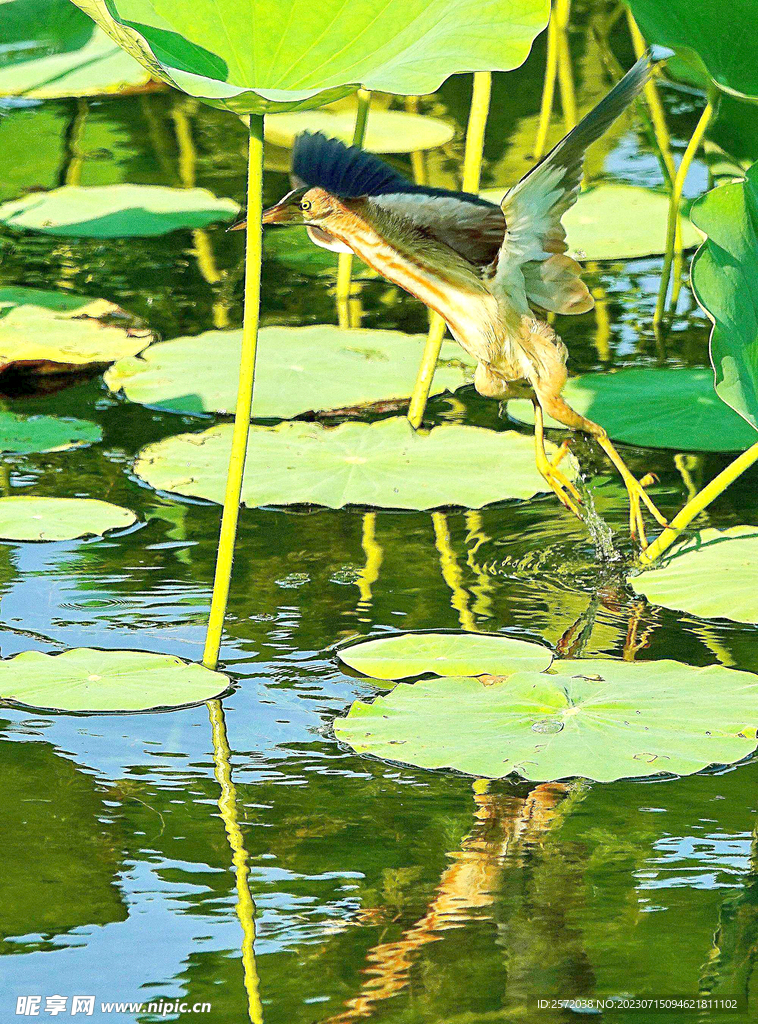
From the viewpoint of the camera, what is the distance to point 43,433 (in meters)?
3.25

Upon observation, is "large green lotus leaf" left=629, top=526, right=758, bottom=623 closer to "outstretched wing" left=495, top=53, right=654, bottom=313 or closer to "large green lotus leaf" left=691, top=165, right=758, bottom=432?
"large green lotus leaf" left=691, top=165, right=758, bottom=432

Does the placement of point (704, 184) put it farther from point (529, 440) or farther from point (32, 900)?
point (32, 900)

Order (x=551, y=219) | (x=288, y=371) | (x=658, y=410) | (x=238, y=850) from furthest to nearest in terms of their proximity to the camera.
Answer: (x=288, y=371), (x=658, y=410), (x=551, y=219), (x=238, y=850)

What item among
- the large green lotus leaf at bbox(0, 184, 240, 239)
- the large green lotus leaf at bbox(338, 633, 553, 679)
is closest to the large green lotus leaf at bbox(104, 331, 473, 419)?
the large green lotus leaf at bbox(0, 184, 240, 239)

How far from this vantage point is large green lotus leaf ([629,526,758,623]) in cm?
A: 239

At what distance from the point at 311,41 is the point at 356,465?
3.47 ft

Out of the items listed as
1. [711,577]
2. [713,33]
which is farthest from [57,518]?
[713,33]

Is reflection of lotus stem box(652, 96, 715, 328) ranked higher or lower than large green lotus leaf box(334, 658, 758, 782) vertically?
higher

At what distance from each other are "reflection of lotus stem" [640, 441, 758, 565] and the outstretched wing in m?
0.36

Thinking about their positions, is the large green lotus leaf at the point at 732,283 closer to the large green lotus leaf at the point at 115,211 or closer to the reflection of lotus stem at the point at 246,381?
the reflection of lotus stem at the point at 246,381

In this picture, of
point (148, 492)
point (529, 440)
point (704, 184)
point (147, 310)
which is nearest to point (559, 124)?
point (704, 184)

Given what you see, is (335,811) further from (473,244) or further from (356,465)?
(356,465)

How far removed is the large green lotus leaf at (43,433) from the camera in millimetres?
3174

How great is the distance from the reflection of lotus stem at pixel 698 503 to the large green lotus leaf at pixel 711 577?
0.11ft
